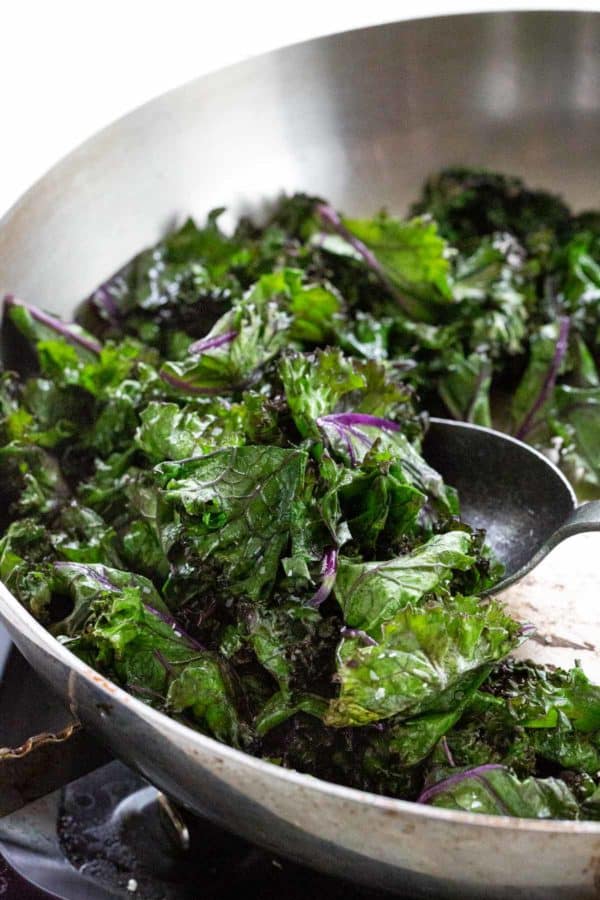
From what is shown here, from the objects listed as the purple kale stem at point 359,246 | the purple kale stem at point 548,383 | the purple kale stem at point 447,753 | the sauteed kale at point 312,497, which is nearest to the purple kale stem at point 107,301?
the sauteed kale at point 312,497

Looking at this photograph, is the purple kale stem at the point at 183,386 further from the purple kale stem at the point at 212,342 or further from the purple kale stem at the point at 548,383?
the purple kale stem at the point at 548,383

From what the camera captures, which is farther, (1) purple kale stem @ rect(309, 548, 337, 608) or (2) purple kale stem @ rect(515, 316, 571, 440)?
(2) purple kale stem @ rect(515, 316, 571, 440)

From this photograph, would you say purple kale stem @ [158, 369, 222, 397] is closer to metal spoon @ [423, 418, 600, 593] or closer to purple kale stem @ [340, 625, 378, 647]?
metal spoon @ [423, 418, 600, 593]

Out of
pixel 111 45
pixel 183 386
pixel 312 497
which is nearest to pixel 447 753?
pixel 312 497

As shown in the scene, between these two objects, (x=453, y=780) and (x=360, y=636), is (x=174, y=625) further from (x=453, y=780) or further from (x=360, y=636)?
(x=453, y=780)

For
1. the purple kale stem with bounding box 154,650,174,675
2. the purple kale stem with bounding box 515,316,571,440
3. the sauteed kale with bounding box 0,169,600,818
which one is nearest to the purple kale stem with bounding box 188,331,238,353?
the sauteed kale with bounding box 0,169,600,818

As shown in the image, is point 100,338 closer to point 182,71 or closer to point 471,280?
point 471,280
